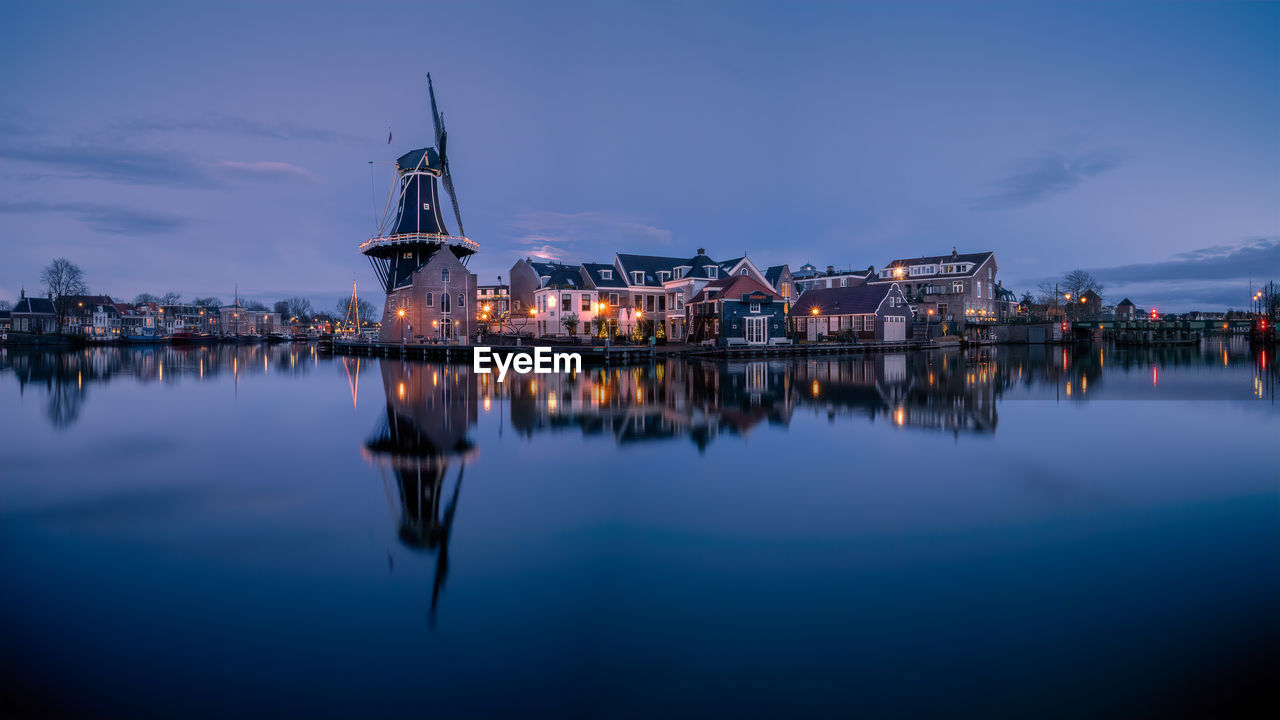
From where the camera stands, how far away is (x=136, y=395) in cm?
2270

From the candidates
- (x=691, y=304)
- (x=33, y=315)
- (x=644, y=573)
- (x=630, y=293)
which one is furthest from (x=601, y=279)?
(x=33, y=315)

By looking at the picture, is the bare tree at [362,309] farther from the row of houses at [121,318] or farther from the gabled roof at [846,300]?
the gabled roof at [846,300]

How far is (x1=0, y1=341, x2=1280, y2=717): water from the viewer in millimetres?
3889

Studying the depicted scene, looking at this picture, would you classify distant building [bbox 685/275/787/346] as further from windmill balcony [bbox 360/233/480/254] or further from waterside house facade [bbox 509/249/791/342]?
windmill balcony [bbox 360/233/480/254]

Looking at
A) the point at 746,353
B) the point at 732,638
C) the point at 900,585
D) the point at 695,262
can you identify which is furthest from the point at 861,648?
the point at 695,262

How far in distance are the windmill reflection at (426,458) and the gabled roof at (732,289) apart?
2621cm

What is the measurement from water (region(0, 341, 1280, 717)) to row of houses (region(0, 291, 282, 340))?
97.4 m

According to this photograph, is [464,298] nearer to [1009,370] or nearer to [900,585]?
[1009,370]

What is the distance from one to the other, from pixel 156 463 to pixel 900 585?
12082mm

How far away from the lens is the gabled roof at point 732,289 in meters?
44.0

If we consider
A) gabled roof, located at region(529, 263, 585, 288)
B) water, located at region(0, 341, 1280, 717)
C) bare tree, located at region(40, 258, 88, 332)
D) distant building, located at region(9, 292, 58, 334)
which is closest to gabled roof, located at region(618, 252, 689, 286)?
gabled roof, located at region(529, 263, 585, 288)

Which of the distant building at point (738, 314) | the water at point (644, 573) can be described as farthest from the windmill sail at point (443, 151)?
the water at point (644, 573)

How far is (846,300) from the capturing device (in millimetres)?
55250

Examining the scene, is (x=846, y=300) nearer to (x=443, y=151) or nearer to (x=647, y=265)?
(x=647, y=265)
